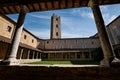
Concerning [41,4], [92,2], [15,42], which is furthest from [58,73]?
[92,2]

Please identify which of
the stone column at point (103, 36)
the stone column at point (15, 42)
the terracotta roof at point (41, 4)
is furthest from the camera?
the terracotta roof at point (41, 4)

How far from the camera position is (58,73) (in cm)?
264

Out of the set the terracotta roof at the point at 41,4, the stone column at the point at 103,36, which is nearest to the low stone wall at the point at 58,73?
the stone column at the point at 103,36

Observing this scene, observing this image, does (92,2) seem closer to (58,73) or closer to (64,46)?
(58,73)

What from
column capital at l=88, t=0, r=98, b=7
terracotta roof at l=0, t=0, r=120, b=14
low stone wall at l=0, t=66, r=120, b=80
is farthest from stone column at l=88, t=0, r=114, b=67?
low stone wall at l=0, t=66, r=120, b=80

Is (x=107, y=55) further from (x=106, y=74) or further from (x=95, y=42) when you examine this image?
(x=95, y=42)

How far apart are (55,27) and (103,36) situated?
35.6 meters

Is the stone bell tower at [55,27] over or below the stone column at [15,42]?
over

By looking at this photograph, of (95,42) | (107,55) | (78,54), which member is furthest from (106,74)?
(95,42)

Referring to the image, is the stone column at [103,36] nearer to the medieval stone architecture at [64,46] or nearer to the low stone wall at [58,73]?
the low stone wall at [58,73]

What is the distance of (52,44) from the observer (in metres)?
32.5

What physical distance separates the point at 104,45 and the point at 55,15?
38929mm

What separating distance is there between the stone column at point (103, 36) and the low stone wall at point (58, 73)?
426mm

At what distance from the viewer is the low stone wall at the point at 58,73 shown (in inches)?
98.0
